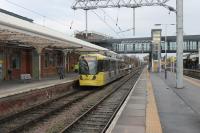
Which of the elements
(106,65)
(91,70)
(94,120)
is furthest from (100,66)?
(94,120)

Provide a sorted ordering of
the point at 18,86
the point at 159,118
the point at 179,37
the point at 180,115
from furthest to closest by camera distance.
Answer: the point at 179,37 < the point at 18,86 < the point at 180,115 < the point at 159,118

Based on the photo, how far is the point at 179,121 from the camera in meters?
13.3

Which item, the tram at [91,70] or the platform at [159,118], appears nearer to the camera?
the platform at [159,118]

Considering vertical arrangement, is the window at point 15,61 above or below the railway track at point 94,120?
above

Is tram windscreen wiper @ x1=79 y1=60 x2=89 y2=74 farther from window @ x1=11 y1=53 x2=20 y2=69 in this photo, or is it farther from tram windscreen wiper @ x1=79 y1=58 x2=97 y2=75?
window @ x1=11 y1=53 x2=20 y2=69

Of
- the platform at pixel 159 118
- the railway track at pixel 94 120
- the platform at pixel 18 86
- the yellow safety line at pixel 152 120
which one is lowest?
the railway track at pixel 94 120

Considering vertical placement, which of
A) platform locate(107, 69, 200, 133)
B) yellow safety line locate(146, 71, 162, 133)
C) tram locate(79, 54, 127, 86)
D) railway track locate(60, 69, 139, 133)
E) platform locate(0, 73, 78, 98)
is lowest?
railway track locate(60, 69, 139, 133)

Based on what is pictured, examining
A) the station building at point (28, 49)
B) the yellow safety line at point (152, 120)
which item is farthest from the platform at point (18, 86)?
the yellow safety line at point (152, 120)

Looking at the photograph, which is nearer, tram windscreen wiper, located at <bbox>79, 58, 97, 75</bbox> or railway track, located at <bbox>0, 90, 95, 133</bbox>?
railway track, located at <bbox>0, 90, 95, 133</bbox>

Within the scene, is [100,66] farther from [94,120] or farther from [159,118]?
[159,118]

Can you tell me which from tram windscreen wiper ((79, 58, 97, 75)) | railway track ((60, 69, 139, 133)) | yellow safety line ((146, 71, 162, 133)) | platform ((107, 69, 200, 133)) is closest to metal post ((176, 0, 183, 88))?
tram windscreen wiper ((79, 58, 97, 75))

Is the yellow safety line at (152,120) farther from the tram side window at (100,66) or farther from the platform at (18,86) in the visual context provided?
the tram side window at (100,66)

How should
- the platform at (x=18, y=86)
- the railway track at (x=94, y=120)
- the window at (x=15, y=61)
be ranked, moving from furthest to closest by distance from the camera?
the window at (x=15, y=61), the platform at (x=18, y=86), the railway track at (x=94, y=120)

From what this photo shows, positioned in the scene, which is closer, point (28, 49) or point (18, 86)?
point (18, 86)
